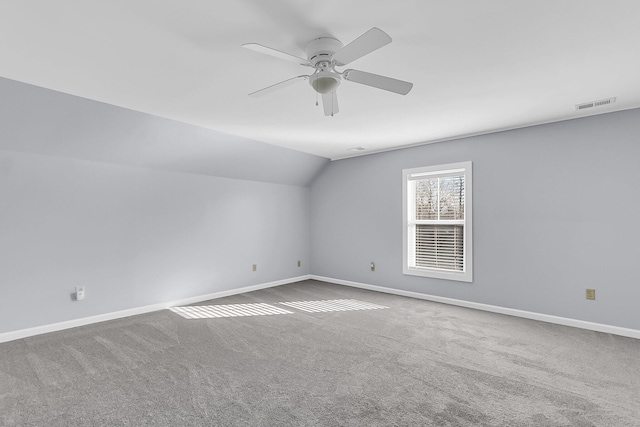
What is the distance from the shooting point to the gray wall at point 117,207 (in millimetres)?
3189

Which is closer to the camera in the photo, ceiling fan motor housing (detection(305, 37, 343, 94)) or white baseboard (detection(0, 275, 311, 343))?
ceiling fan motor housing (detection(305, 37, 343, 94))

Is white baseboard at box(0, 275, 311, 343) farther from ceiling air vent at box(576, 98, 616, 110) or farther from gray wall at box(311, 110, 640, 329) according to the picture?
ceiling air vent at box(576, 98, 616, 110)

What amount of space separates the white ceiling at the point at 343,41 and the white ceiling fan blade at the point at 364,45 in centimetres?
15

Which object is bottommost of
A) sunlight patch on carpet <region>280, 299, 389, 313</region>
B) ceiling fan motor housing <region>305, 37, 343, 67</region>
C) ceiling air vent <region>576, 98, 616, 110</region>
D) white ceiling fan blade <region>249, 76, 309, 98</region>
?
sunlight patch on carpet <region>280, 299, 389, 313</region>

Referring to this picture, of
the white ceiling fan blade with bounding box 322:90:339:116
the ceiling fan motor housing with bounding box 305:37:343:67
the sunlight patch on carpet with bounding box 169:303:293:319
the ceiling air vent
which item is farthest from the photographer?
the sunlight patch on carpet with bounding box 169:303:293:319

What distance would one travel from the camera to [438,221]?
4758 millimetres

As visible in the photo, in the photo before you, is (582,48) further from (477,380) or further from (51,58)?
(51,58)

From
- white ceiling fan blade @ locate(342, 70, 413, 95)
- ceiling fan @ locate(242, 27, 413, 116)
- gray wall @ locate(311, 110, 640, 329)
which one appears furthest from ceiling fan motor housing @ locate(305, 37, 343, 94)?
gray wall @ locate(311, 110, 640, 329)

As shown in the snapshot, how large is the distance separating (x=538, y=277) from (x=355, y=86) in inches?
122

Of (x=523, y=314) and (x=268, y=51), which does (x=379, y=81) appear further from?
(x=523, y=314)

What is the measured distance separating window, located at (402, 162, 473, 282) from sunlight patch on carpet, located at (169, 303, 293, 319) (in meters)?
2.15

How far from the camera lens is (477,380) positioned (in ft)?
7.90

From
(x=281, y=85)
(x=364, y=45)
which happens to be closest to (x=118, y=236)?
(x=281, y=85)

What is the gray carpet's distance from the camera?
2.00 metres
